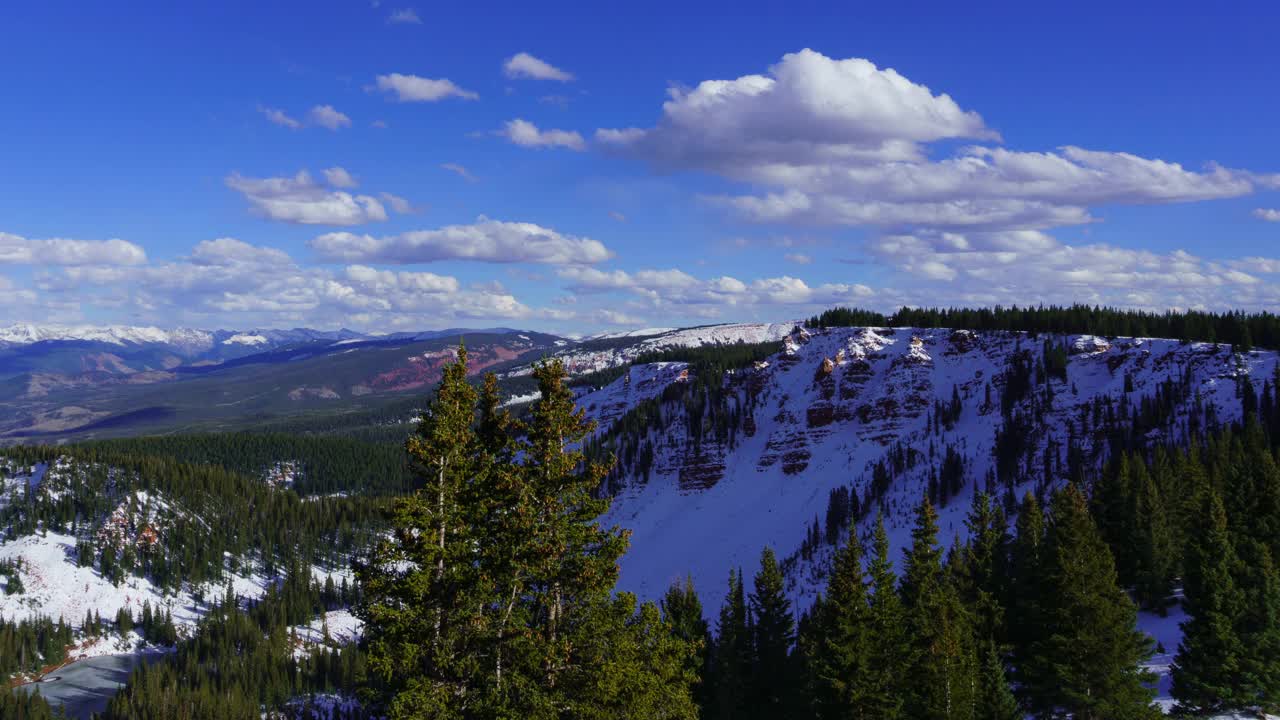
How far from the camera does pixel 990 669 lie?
146 feet

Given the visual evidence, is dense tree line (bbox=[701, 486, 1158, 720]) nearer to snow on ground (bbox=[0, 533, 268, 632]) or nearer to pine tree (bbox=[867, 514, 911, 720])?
pine tree (bbox=[867, 514, 911, 720])

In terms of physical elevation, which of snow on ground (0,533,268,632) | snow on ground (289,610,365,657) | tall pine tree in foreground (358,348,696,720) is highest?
tall pine tree in foreground (358,348,696,720)

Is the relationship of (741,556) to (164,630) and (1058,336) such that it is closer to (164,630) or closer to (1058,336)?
(1058,336)

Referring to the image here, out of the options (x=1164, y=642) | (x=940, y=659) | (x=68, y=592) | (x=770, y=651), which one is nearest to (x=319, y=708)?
(x=68, y=592)

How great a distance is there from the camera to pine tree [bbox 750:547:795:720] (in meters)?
60.4

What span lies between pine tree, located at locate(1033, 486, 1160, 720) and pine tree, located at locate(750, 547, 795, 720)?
19.4 meters

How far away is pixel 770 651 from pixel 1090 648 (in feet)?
88.7

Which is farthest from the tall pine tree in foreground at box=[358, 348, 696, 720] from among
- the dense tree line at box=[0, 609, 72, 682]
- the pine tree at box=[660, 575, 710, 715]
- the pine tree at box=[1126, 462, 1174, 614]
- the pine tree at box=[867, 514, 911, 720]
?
the dense tree line at box=[0, 609, 72, 682]

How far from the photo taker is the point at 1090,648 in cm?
4225

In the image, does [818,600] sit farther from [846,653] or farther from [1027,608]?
[846,653]

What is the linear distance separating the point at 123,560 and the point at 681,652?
213 meters

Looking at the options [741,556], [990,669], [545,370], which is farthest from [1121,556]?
[741,556]

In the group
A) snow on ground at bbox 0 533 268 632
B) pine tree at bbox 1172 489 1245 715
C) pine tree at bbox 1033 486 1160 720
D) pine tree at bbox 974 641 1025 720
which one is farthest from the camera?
snow on ground at bbox 0 533 268 632

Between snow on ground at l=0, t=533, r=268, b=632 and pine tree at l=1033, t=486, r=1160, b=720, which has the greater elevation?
pine tree at l=1033, t=486, r=1160, b=720
